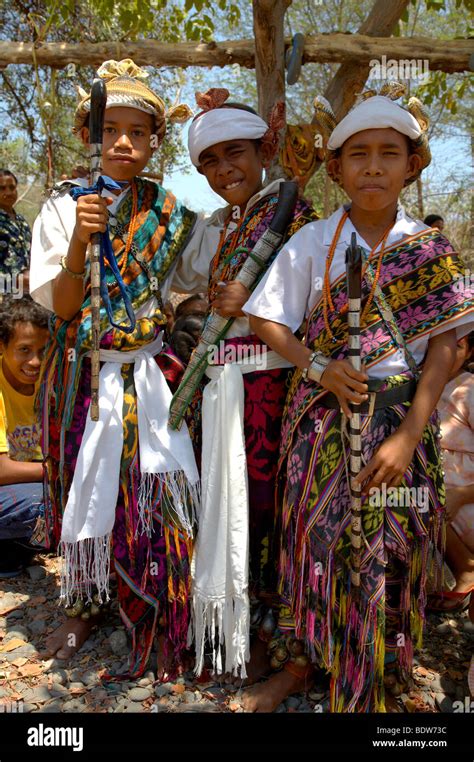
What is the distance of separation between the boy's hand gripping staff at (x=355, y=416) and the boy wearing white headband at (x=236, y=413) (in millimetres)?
459

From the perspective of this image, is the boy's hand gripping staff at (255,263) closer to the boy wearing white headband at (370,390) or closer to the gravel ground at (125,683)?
the boy wearing white headband at (370,390)

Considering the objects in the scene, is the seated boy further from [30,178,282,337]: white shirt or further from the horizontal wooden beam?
the horizontal wooden beam

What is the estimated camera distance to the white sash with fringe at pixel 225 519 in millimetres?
2486

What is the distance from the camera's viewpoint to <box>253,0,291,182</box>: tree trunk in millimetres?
4469

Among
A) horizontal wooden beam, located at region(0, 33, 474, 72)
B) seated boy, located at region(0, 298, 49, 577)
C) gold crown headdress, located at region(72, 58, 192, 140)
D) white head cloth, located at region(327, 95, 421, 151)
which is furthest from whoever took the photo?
horizontal wooden beam, located at region(0, 33, 474, 72)

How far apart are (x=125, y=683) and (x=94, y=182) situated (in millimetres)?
1976

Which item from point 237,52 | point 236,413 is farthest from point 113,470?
point 237,52

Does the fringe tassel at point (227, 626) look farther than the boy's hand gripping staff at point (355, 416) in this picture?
Result: Yes

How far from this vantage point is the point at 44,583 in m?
3.64

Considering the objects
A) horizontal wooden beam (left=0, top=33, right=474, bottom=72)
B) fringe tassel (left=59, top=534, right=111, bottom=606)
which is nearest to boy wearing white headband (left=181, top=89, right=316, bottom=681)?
fringe tassel (left=59, top=534, right=111, bottom=606)

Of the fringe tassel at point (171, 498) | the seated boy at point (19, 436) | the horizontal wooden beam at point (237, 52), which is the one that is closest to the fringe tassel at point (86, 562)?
the fringe tassel at point (171, 498)

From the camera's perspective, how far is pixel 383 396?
2.21m
